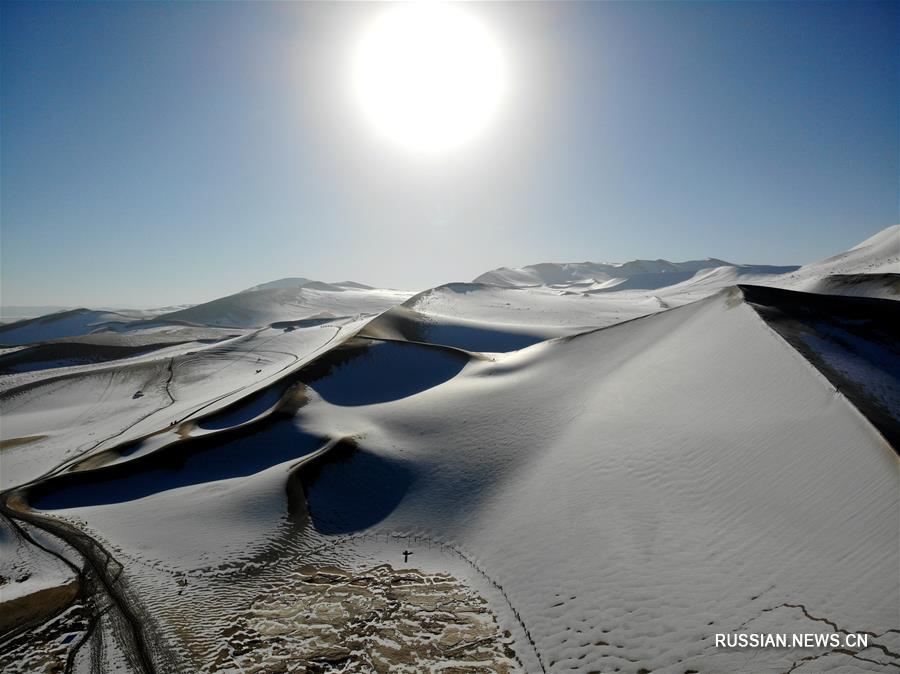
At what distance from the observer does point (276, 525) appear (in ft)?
46.1

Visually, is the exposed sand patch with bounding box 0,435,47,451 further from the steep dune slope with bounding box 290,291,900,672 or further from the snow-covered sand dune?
the steep dune slope with bounding box 290,291,900,672

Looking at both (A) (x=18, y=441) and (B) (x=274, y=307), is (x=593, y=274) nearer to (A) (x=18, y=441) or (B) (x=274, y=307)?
(B) (x=274, y=307)

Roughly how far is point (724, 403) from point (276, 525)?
15.8m

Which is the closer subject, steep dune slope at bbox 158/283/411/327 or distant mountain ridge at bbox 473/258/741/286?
steep dune slope at bbox 158/283/411/327

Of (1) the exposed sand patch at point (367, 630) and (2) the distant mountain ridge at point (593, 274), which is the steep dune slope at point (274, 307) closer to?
(2) the distant mountain ridge at point (593, 274)

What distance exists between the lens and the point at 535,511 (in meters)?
13.2

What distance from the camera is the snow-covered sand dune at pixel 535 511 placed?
327 inches

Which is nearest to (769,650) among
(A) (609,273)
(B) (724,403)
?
→ (B) (724,403)

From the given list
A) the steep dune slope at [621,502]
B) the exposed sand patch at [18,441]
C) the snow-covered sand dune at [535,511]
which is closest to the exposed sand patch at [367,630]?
the snow-covered sand dune at [535,511]

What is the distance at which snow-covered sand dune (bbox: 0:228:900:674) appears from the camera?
831cm

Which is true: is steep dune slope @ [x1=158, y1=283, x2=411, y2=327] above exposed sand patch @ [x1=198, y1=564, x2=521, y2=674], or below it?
above

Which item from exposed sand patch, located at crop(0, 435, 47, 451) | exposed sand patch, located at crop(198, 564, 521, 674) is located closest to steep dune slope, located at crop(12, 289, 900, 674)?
exposed sand patch, located at crop(198, 564, 521, 674)

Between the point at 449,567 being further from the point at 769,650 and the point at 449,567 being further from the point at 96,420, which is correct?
the point at 96,420

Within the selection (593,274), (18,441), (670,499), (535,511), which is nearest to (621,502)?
(670,499)
